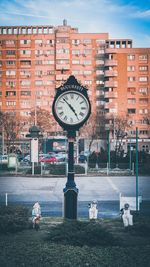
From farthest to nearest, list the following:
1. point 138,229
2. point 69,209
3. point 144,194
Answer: point 144,194 < point 69,209 < point 138,229

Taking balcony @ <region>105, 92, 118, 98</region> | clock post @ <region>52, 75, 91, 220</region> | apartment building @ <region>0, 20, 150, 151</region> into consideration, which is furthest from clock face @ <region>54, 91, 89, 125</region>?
balcony @ <region>105, 92, 118, 98</region>

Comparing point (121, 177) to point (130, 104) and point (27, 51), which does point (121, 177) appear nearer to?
point (130, 104)

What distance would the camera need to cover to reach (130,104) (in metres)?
78.6

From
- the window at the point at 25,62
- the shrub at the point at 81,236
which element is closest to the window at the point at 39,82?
the window at the point at 25,62

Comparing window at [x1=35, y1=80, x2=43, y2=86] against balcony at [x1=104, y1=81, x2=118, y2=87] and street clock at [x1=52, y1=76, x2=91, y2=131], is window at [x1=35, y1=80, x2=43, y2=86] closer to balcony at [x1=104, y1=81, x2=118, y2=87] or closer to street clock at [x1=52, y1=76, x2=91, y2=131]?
balcony at [x1=104, y1=81, x2=118, y2=87]

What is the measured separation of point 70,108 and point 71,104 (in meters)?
0.10

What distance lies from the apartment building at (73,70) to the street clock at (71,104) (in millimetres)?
67810

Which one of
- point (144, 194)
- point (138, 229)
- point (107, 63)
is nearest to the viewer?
point (138, 229)

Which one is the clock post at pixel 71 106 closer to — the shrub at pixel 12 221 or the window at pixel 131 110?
the shrub at pixel 12 221

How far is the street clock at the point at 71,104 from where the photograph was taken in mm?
9773

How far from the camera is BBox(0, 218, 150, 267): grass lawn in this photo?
20.5 ft

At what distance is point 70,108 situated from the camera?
977cm

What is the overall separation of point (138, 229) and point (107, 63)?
70392mm

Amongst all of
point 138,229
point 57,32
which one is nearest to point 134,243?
point 138,229
